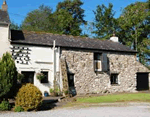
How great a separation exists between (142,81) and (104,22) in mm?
17886

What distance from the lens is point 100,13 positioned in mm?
38469

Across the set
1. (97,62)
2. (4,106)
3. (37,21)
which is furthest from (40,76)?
(37,21)

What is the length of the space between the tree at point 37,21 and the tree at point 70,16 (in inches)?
125

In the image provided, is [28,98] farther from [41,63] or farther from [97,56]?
[97,56]

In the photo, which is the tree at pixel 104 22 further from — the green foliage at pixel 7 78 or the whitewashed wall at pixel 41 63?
the green foliage at pixel 7 78

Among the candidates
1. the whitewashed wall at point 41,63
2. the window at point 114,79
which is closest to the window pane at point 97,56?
the window at point 114,79

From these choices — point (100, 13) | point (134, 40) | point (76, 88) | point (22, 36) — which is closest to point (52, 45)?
point (22, 36)

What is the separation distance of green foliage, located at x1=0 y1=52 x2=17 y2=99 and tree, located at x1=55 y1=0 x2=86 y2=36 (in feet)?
86.0

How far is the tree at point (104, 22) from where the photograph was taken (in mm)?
36281

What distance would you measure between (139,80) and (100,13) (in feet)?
65.3

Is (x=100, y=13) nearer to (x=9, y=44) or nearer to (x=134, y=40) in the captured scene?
(x=134, y=40)

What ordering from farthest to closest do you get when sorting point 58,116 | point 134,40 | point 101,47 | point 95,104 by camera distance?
point 134,40 < point 101,47 < point 95,104 < point 58,116

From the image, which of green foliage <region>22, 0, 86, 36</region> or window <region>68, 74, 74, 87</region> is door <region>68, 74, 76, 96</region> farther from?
green foliage <region>22, 0, 86, 36</region>

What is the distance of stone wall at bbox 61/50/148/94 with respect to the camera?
1748 centimetres
